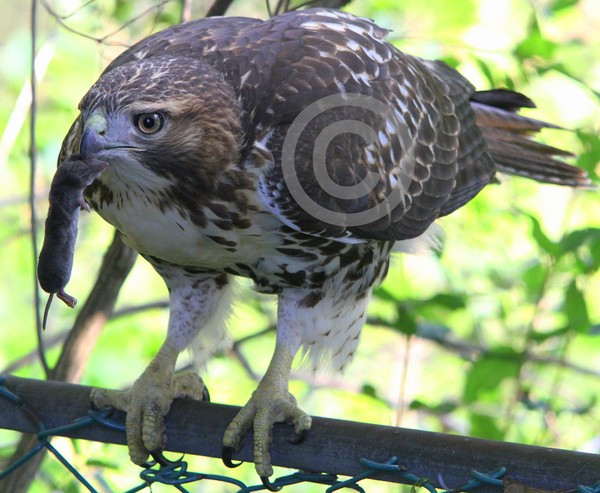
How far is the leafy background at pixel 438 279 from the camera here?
3.44 meters

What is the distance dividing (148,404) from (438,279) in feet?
8.99

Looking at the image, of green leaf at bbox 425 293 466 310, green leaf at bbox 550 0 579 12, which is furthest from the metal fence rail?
green leaf at bbox 550 0 579 12

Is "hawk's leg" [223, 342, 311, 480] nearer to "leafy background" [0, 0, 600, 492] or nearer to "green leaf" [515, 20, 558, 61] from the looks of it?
"leafy background" [0, 0, 600, 492]

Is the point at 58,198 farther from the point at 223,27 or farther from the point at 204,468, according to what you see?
the point at 204,468

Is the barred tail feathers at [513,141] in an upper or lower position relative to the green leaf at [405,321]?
upper

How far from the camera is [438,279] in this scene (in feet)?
17.1

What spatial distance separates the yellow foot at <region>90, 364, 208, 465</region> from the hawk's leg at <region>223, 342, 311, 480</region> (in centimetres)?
23

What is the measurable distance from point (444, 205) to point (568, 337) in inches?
27.6

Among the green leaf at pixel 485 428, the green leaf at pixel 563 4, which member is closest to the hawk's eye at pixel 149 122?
the green leaf at pixel 563 4

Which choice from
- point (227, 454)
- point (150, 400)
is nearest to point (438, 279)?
point (150, 400)

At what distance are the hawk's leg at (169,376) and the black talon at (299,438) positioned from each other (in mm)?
503

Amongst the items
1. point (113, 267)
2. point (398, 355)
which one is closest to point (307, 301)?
point (113, 267)

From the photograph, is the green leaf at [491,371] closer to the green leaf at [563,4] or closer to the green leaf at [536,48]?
the green leaf at [536,48]

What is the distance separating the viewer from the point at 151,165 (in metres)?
2.43
